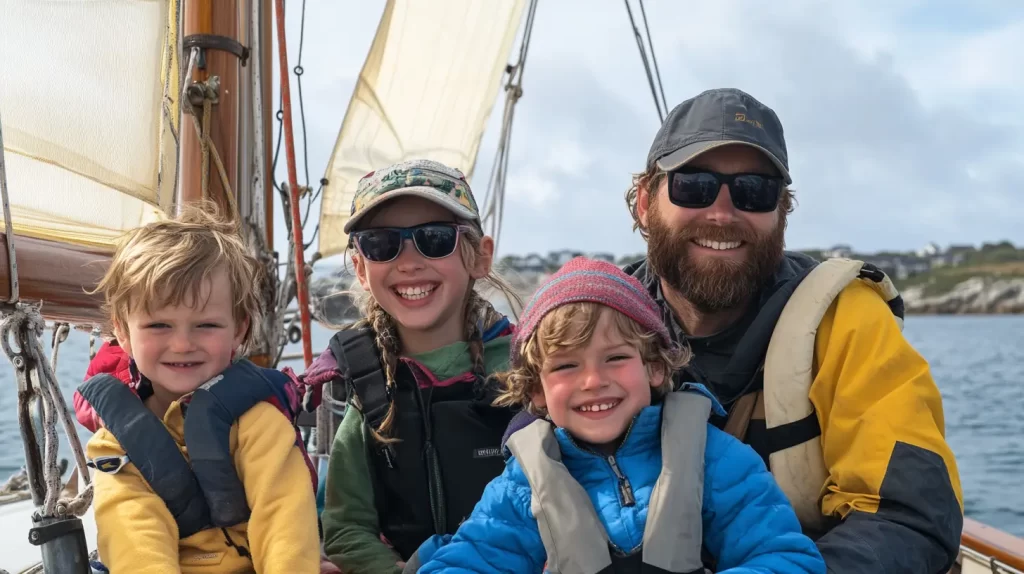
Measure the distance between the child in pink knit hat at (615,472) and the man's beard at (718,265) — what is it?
42 cm

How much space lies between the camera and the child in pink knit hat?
6.04ft

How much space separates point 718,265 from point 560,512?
38.1 inches

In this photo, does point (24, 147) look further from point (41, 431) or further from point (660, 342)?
point (660, 342)

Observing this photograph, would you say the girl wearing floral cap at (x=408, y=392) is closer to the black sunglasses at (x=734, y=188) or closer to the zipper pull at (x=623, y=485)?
the zipper pull at (x=623, y=485)

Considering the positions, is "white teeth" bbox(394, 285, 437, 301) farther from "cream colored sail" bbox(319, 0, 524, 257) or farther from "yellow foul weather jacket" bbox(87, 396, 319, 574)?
"cream colored sail" bbox(319, 0, 524, 257)

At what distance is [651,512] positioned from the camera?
6.07 feet

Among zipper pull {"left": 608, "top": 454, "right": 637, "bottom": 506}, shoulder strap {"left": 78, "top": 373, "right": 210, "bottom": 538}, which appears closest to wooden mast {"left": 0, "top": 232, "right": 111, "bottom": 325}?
shoulder strap {"left": 78, "top": 373, "right": 210, "bottom": 538}

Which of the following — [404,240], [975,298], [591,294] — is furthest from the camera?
[975,298]

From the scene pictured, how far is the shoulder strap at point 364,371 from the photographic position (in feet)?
7.95

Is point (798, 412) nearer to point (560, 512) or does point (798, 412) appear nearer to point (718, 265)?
point (718, 265)

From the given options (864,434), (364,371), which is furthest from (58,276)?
(864,434)

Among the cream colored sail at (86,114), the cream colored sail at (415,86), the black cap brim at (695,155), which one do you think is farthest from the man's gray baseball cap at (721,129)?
the cream colored sail at (415,86)

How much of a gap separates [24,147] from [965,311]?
8901cm

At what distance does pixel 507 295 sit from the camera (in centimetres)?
289
